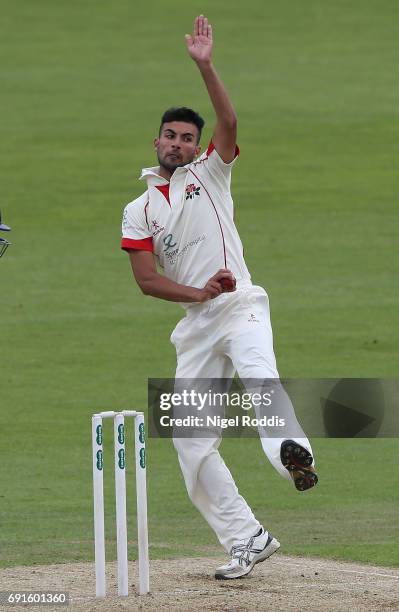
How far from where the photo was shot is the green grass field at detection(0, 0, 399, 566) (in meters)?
Result: 10.9

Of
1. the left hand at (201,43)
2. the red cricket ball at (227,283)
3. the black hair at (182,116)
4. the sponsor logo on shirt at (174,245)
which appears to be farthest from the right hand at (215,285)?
the left hand at (201,43)

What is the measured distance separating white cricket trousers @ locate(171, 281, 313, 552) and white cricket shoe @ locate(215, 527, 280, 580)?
2.1 inches

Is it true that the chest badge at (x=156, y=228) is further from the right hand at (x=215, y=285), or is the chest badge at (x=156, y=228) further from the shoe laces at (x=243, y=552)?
the shoe laces at (x=243, y=552)

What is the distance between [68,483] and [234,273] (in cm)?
399

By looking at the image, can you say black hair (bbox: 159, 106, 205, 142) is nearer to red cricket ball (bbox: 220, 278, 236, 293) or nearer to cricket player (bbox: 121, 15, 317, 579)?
cricket player (bbox: 121, 15, 317, 579)

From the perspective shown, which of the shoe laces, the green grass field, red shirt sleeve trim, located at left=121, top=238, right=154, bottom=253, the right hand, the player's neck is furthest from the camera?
the green grass field

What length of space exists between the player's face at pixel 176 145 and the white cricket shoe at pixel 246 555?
6.73 ft

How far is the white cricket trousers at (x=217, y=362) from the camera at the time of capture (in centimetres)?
794

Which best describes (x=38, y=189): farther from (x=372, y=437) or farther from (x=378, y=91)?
(x=372, y=437)

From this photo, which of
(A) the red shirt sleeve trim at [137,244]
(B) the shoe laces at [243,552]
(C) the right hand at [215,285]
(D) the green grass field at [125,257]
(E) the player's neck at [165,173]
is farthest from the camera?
(D) the green grass field at [125,257]

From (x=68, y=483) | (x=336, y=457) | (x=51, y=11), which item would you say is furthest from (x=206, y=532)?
(x=51, y=11)

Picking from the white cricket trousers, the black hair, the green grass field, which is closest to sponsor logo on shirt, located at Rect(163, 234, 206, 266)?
the white cricket trousers

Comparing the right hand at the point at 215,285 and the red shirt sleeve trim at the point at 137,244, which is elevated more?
the red shirt sleeve trim at the point at 137,244

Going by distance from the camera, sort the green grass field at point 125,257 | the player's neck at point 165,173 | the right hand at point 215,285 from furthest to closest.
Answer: the green grass field at point 125,257 → the player's neck at point 165,173 → the right hand at point 215,285
